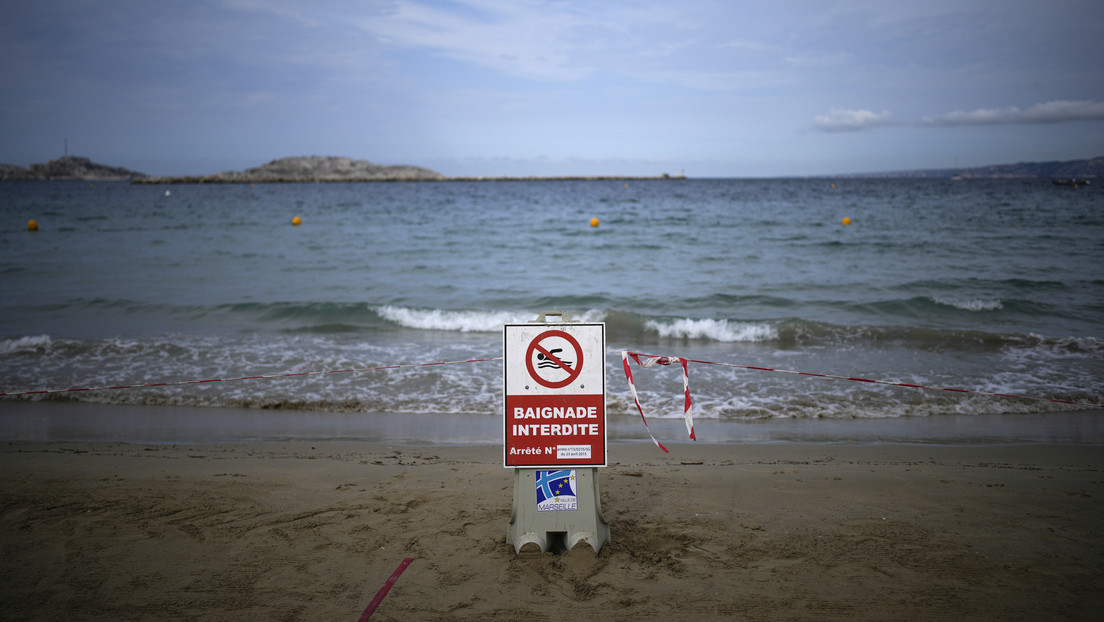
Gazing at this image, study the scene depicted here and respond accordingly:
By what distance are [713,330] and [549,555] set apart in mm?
8823

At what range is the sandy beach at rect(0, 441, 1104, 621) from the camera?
3135 millimetres

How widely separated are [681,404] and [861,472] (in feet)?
8.70

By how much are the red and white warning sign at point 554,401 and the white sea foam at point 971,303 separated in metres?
12.7

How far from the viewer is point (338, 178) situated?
160500mm

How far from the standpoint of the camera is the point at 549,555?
3539mm

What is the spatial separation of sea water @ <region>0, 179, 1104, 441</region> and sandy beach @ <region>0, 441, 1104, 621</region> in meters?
2.13

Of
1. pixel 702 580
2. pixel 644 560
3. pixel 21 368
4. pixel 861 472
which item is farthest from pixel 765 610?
pixel 21 368

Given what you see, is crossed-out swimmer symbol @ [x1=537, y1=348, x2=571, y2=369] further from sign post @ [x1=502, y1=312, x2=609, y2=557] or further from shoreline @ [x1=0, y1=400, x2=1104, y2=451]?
shoreline @ [x1=0, y1=400, x2=1104, y2=451]

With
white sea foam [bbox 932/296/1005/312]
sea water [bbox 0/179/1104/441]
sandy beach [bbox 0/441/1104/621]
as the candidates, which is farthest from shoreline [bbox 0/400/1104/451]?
white sea foam [bbox 932/296/1005/312]

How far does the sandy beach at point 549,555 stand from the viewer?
3135 millimetres

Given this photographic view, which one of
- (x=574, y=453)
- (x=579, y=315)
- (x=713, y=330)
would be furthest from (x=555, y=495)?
(x=579, y=315)

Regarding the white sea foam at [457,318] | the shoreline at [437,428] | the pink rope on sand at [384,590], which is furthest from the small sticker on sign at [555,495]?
the white sea foam at [457,318]

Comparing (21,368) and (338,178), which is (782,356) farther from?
(338,178)

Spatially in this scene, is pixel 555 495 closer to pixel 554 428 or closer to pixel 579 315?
pixel 554 428
